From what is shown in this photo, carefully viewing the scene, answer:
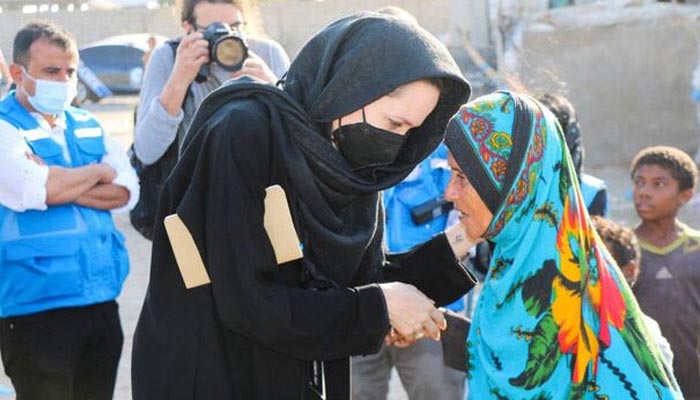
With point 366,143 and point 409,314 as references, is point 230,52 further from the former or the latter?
point 409,314

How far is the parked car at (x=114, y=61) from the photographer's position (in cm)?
2280

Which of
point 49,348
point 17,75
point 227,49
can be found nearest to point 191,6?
point 227,49

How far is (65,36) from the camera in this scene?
4660 millimetres

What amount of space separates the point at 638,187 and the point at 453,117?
2.47 metres

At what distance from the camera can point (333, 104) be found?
286cm

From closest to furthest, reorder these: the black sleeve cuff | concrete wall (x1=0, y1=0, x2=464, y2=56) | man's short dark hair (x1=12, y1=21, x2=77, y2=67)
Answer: the black sleeve cuff, man's short dark hair (x1=12, y1=21, x2=77, y2=67), concrete wall (x1=0, y1=0, x2=464, y2=56)

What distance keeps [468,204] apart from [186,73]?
1664 mm

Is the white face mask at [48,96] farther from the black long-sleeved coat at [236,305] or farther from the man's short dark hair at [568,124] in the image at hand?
the man's short dark hair at [568,124]

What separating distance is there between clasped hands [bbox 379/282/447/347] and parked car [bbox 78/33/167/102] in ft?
66.0

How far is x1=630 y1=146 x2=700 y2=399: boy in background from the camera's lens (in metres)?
4.66

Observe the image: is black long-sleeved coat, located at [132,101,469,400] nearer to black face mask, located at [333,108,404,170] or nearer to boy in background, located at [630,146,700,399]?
black face mask, located at [333,108,404,170]

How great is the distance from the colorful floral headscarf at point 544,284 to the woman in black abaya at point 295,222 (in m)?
0.20

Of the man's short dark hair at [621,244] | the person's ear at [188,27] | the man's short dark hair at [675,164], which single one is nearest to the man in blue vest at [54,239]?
the person's ear at [188,27]

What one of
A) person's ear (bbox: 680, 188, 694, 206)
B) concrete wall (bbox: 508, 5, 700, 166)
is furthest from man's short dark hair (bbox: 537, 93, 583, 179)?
concrete wall (bbox: 508, 5, 700, 166)
